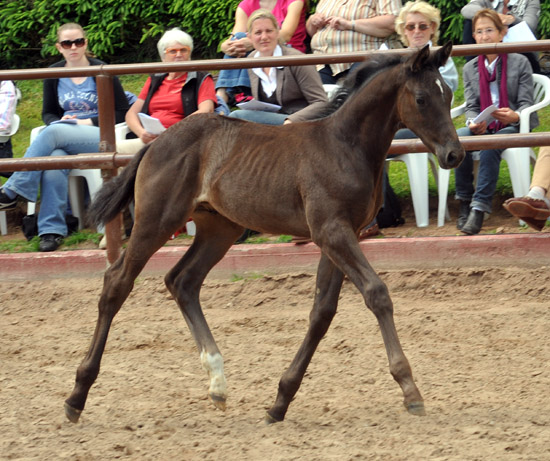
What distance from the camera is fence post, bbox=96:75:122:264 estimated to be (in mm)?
6461

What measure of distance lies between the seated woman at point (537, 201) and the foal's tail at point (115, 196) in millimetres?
2708

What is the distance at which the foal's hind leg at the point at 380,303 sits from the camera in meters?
3.98

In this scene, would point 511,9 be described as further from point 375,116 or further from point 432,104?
point 432,104

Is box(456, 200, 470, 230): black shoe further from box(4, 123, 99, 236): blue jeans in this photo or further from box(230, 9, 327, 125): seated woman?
box(4, 123, 99, 236): blue jeans

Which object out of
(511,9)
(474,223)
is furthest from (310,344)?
(511,9)

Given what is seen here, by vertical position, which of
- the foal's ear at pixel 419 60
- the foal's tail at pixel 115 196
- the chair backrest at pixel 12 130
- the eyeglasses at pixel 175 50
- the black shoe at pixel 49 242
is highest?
the foal's ear at pixel 419 60

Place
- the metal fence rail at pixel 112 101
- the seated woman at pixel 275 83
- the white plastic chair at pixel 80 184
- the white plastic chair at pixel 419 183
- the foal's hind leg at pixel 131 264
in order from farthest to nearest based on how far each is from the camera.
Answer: the white plastic chair at pixel 80 184, the white plastic chair at pixel 419 183, the seated woman at pixel 275 83, the metal fence rail at pixel 112 101, the foal's hind leg at pixel 131 264

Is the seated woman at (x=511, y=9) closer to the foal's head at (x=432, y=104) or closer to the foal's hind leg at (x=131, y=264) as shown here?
the foal's head at (x=432, y=104)

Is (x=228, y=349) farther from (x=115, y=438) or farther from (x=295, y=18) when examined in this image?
(x=295, y=18)

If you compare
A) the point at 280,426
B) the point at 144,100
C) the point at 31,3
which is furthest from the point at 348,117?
the point at 31,3

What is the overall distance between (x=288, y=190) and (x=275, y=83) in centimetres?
254

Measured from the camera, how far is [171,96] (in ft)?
22.9

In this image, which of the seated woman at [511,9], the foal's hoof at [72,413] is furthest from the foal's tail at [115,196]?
the seated woman at [511,9]

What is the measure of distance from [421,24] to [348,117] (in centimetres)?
273
